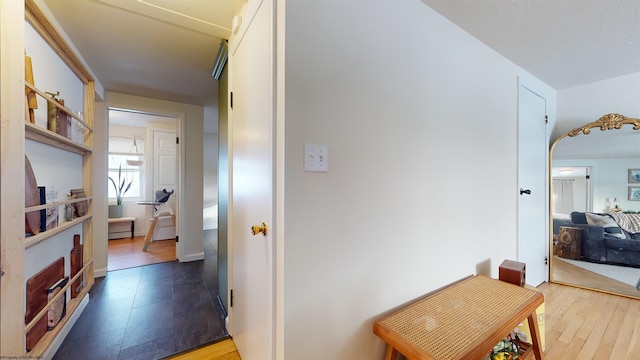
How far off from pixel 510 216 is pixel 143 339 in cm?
306

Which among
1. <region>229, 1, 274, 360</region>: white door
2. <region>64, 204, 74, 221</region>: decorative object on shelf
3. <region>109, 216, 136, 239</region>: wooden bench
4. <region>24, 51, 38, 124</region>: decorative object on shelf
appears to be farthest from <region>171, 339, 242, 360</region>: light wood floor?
<region>109, 216, 136, 239</region>: wooden bench

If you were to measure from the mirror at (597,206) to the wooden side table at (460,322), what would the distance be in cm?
190

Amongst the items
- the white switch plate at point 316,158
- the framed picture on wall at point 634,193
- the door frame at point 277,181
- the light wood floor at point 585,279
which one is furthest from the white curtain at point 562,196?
the door frame at point 277,181

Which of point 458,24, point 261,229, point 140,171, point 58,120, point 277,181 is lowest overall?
point 261,229

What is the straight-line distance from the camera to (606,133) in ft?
8.16

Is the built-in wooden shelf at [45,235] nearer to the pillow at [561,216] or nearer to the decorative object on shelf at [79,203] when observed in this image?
the decorative object on shelf at [79,203]

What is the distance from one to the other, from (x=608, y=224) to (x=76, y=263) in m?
5.10

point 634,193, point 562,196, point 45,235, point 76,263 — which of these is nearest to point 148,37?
point 45,235

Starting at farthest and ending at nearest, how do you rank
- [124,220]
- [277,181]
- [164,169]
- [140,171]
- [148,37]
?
1. [140,171]
2. [164,169]
3. [124,220]
4. [148,37]
5. [277,181]

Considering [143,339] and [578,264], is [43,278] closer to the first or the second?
[143,339]

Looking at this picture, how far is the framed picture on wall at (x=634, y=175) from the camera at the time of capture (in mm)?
2314

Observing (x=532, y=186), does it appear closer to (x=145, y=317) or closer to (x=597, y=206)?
(x=597, y=206)

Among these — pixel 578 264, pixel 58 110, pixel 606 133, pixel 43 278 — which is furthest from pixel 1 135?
pixel 578 264

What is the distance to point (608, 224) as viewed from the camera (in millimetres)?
2438
